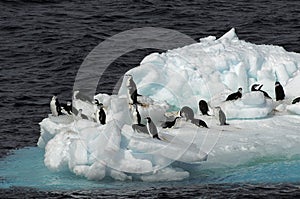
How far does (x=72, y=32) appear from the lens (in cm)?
5234

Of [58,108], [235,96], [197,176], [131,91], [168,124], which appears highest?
[131,91]

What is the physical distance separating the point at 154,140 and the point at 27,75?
1643cm

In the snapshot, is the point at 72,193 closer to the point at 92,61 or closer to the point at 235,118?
the point at 235,118

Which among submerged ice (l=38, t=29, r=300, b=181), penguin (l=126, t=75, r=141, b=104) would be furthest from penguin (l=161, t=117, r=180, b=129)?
penguin (l=126, t=75, r=141, b=104)

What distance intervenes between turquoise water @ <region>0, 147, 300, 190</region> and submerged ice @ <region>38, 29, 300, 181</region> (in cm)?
23

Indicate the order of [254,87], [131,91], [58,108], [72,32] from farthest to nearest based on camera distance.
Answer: [72,32] < [254,87] < [58,108] < [131,91]

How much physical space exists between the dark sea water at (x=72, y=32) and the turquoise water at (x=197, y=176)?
3480mm

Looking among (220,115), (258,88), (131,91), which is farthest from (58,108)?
(258,88)

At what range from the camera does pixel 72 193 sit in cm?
2884

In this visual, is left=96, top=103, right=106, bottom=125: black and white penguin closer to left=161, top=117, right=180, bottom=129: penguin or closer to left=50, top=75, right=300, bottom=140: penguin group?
left=50, top=75, right=300, bottom=140: penguin group

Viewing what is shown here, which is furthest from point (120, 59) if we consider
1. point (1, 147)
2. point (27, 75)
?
point (1, 147)

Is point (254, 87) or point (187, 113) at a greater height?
point (254, 87)

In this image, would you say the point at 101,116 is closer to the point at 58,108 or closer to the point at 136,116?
the point at 136,116

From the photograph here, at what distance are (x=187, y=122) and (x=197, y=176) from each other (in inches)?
106
